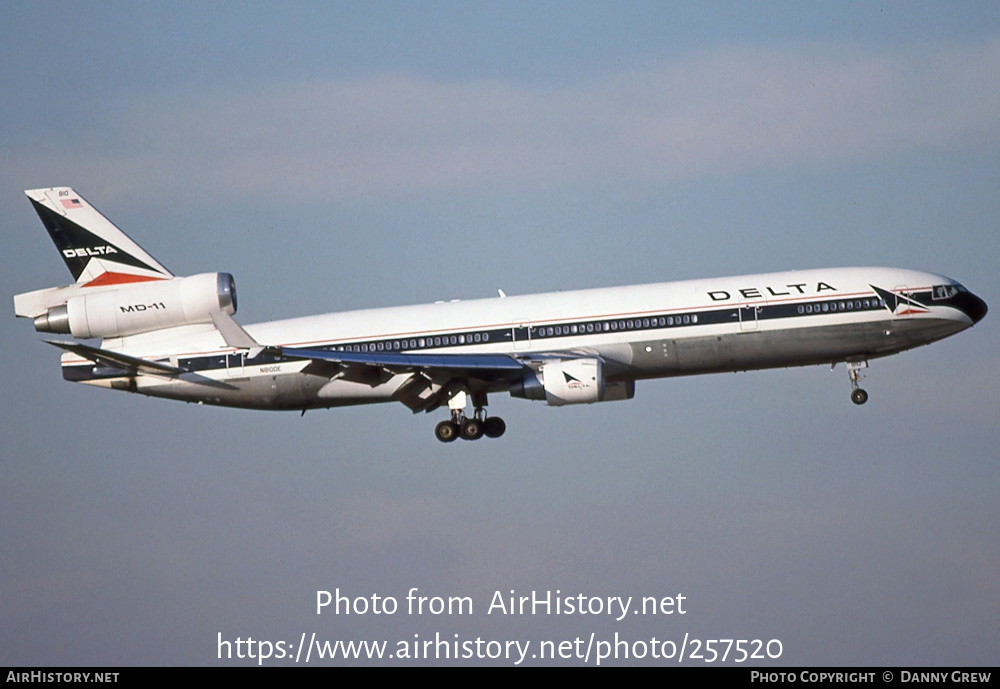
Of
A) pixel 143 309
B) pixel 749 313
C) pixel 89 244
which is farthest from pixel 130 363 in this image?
pixel 749 313

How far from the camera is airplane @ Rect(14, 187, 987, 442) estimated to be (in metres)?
66.9

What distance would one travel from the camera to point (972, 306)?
226 ft

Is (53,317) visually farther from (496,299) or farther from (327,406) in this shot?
(496,299)

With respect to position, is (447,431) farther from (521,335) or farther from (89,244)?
(89,244)

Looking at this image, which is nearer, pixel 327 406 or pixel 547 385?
pixel 547 385

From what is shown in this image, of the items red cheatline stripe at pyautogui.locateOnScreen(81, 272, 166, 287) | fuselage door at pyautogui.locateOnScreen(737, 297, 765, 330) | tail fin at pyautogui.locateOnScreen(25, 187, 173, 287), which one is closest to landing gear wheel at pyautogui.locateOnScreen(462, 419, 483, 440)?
fuselage door at pyautogui.locateOnScreen(737, 297, 765, 330)

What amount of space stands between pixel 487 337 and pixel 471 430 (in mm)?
4096

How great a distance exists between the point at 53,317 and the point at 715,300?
26170 mm

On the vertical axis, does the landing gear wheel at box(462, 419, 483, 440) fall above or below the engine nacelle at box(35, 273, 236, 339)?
below

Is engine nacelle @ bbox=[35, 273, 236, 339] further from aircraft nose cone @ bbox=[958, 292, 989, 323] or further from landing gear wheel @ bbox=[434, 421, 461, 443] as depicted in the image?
aircraft nose cone @ bbox=[958, 292, 989, 323]

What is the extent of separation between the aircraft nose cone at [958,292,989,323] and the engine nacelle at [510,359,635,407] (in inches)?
575

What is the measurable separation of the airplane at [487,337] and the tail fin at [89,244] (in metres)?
0.38
